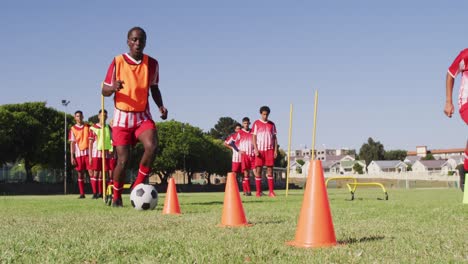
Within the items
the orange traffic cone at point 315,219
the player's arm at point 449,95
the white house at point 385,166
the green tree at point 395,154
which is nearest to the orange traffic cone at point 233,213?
the orange traffic cone at point 315,219

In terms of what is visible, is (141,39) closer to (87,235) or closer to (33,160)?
(87,235)

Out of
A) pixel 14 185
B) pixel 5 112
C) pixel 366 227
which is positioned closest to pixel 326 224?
pixel 366 227

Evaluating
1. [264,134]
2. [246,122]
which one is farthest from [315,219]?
[246,122]

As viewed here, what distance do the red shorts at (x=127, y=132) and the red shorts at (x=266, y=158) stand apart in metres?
7.54

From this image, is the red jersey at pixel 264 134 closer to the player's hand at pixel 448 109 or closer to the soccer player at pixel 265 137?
the soccer player at pixel 265 137

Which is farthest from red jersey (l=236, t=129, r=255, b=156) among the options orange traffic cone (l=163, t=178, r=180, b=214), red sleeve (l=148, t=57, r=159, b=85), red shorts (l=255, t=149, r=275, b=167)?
orange traffic cone (l=163, t=178, r=180, b=214)

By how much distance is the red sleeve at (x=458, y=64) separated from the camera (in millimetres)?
7945

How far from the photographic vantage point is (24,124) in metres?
55.6

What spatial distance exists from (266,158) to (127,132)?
789 cm

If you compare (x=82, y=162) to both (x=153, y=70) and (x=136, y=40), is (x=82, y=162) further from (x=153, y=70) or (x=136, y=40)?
(x=136, y=40)

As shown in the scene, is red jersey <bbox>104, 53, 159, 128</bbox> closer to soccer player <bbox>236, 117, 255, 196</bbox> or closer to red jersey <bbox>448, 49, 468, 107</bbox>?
red jersey <bbox>448, 49, 468, 107</bbox>

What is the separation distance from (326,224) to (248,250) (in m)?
0.69

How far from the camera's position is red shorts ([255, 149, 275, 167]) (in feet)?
53.5

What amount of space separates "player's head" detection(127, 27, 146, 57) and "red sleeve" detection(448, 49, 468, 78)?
4691 millimetres
